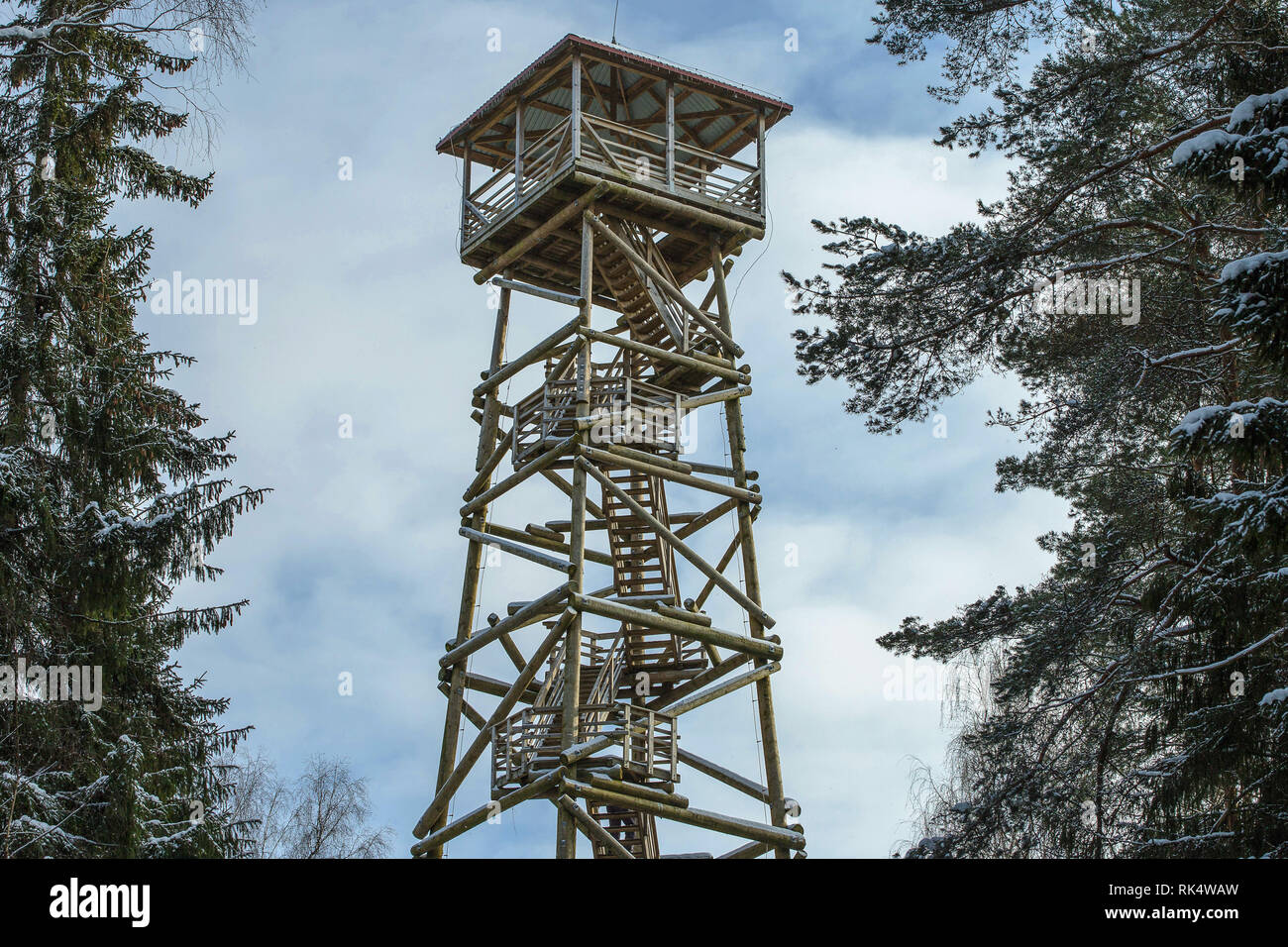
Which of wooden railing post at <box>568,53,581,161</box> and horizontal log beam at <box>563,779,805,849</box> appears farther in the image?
wooden railing post at <box>568,53,581,161</box>

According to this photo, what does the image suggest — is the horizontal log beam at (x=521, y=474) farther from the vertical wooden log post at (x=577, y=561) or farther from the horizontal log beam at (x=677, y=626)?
the horizontal log beam at (x=677, y=626)

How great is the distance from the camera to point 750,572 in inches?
751

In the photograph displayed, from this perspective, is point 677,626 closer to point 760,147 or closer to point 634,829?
point 634,829

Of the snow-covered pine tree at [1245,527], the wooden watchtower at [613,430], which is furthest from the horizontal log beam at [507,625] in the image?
the snow-covered pine tree at [1245,527]

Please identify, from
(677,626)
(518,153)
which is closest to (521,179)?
(518,153)

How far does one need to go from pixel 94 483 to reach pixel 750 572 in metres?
Answer: 8.24

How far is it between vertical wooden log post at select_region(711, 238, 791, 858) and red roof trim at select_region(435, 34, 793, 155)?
224cm

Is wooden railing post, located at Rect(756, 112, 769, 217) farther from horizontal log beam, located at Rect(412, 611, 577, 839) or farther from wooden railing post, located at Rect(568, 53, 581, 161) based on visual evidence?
horizontal log beam, located at Rect(412, 611, 577, 839)

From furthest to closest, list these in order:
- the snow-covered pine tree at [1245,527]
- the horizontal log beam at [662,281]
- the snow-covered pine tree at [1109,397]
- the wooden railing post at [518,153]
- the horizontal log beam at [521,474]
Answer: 1. the wooden railing post at [518,153]
2. the horizontal log beam at [662,281]
3. the horizontal log beam at [521,474]
4. the snow-covered pine tree at [1109,397]
5. the snow-covered pine tree at [1245,527]

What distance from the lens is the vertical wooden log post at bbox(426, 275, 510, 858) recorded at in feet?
60.0

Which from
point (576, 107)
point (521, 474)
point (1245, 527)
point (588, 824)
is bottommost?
point (588, 824)

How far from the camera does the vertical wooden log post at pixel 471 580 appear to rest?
18.3 metres

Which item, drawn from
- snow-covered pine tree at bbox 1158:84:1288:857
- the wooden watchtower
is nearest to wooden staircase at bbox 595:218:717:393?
the wooden watchtower

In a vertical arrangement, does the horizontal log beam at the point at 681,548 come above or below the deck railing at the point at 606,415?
below
